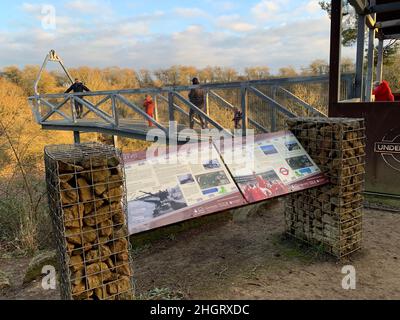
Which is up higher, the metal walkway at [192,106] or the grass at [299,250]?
the metal walkway at [192,106]

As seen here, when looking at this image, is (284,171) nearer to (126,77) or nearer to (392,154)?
(392,154)

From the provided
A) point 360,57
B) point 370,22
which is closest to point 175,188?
point 360,57

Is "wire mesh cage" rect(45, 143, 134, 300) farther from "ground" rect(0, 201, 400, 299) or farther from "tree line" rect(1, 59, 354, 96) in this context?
"tree line" rect(1, 59, 354, 96)

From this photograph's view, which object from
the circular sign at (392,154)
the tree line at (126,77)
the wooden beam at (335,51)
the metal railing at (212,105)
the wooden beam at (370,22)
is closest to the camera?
the circular sign at (392,154)

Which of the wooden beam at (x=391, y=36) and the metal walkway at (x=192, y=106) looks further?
the wooden beam at (x=391, y=36)

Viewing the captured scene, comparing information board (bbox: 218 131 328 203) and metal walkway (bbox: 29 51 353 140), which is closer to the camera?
information board (bbox: 218 131 328 203)

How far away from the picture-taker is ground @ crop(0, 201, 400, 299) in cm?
282

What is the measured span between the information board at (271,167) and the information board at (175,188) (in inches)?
5.3

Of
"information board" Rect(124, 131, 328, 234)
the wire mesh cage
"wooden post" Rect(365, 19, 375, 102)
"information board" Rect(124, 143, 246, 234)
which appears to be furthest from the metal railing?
the wire mesh cage

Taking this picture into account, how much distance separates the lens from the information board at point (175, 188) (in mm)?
2377

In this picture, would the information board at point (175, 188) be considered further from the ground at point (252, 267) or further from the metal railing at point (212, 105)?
the metal railing at point (212, 105)

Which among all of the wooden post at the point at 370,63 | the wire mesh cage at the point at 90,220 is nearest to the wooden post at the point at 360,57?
the wooden post at the point at 370,63

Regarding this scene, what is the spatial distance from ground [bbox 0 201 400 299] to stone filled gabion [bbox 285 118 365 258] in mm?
172

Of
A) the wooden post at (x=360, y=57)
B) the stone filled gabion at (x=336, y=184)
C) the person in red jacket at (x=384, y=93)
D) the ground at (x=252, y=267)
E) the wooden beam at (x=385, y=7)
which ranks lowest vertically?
the ground at (x=252, y=267)
